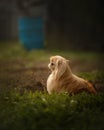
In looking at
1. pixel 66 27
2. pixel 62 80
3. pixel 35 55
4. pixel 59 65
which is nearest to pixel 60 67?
pixel 59 65

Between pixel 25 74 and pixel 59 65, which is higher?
pixel 59 65

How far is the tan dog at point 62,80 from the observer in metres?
7.58

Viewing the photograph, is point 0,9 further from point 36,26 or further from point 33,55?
point 33,55

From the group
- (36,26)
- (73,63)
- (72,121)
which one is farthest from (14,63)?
(72,121)

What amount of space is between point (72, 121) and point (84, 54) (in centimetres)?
1089

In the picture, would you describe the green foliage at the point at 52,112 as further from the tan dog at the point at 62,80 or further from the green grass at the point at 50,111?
the tan dog at the point at 62,80

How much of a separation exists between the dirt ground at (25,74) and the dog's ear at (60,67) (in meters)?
1.07

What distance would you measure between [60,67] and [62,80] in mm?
256

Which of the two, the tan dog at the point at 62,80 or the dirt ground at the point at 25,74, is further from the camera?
the dirt ground at the point at 25,74

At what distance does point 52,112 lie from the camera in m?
6.50

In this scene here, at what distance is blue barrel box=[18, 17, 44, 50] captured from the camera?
753 inches

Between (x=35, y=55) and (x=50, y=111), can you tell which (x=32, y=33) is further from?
(x=50, y=111)

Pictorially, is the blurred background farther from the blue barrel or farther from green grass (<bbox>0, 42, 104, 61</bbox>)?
green grass (<bbox>0, 42, 104, 61</bbox>)

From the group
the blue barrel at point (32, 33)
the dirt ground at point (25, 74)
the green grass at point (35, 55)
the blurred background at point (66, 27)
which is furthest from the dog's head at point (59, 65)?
the blue barrel at point (32, 33)
